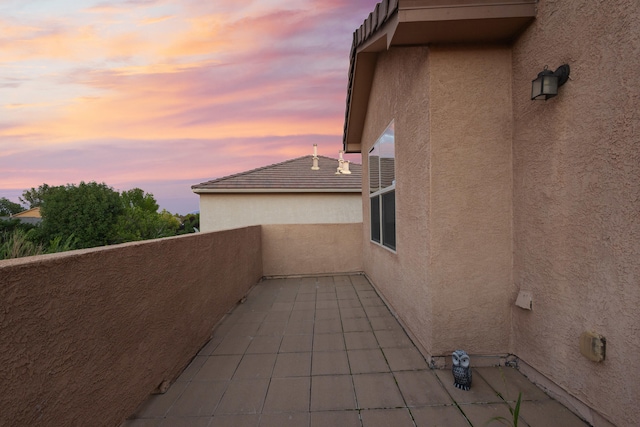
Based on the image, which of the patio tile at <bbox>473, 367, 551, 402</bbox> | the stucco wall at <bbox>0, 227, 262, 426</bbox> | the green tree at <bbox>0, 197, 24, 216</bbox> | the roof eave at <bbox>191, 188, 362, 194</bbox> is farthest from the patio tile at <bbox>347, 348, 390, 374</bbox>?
the green tree at <bbox>0, 197, 24, 216</bbox>

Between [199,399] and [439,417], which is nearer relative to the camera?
[439,417]

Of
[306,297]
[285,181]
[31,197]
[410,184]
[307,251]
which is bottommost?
[306,297]

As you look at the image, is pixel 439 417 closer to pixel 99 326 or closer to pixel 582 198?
pixel 582 198

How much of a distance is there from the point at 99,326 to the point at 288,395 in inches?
62.9

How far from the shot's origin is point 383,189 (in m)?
4.83

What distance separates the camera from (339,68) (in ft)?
24.1

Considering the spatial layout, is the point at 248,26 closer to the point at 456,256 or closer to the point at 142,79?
the point at 142,79

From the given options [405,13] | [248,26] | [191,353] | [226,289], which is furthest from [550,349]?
[248,26]

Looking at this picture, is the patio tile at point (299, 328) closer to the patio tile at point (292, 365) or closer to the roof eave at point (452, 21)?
the patio tile at point (292, 365)

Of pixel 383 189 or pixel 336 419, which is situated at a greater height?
pixel 383 189

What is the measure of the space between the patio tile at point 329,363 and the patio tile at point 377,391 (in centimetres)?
21

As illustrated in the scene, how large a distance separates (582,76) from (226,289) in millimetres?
4754

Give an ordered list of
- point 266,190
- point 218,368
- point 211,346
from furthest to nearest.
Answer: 1. point 266,190
2. point 211,346
3. point 218,368

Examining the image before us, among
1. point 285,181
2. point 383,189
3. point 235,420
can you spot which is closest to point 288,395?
point 235,420
